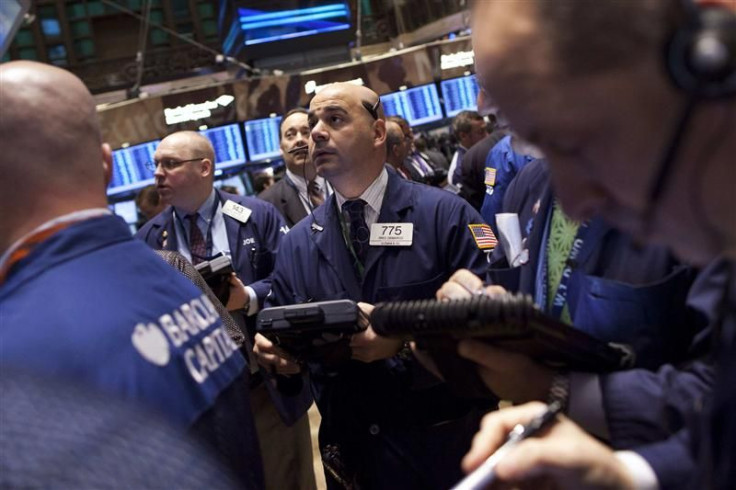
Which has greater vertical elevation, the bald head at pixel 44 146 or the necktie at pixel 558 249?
the bald head at pixel 44 146

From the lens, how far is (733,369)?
829mm

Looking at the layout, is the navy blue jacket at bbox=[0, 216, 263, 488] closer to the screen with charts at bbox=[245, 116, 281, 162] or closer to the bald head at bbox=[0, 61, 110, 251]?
the bald head at bbox=[0, 61, 110, 251]

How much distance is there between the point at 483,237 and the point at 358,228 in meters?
0.42

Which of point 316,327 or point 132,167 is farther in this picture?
point 132,167

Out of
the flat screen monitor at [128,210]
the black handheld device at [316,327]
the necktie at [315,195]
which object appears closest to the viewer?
the black handheld device at [316,327]

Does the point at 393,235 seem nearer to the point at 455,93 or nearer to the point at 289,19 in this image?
the point at 455,93

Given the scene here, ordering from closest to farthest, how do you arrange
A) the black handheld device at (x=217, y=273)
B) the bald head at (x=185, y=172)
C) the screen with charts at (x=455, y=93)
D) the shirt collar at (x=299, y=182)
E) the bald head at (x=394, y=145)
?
the black handheld device at (x=217, y=273)
the bald head at (x=185, y=172)
the shirt collar at (x=299, y=182)
the bald head at (x=394, y=145)
the screen with charts at (x=455, y=93)

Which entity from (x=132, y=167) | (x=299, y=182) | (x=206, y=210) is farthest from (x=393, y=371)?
(x=132, y=167)

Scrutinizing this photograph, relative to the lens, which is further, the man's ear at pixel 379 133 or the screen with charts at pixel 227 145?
the screen with charts at pixel 227 145

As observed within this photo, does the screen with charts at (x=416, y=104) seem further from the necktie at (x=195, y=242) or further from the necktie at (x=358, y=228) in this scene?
the necktie at (x=358, y=228)

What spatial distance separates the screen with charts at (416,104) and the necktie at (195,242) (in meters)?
6.75

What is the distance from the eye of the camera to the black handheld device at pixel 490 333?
117 centimetres

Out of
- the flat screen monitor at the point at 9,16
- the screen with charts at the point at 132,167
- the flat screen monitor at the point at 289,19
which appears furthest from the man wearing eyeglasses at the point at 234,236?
the flat screen monitor at the point at 289,19

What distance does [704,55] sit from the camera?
2.33 ft
